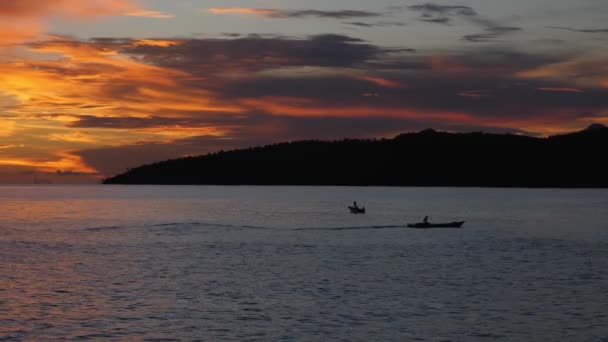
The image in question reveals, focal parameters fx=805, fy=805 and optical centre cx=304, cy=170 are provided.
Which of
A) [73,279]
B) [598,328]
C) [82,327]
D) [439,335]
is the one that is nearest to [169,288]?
[73,279]

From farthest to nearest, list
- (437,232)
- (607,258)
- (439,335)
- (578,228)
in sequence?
(578,228) → (437,232) → (607,258) → (439,335)

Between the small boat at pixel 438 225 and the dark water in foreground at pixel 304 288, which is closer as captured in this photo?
the dark water in foreground at pixel 304 288

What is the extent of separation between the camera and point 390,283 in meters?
54.2

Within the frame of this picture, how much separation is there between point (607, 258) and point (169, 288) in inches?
1589

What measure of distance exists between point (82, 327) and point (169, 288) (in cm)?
1324

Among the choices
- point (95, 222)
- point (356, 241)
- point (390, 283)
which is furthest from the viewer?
point (95, 222)

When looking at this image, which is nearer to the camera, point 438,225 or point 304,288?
point 304,288

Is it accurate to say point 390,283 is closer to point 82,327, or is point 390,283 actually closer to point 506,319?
point 506,319

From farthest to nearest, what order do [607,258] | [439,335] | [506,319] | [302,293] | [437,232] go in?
[437,232], [607,258], [302,293], [506,319], [439,335]

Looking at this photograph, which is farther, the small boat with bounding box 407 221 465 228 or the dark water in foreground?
the small boat with bounding box 407 221 465 228

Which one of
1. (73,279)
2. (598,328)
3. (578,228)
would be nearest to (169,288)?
(73,279)

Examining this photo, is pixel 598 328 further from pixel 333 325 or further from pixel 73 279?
pixel 73 279

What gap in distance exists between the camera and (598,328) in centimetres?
3819

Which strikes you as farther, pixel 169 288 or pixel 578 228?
pixel 578 228
